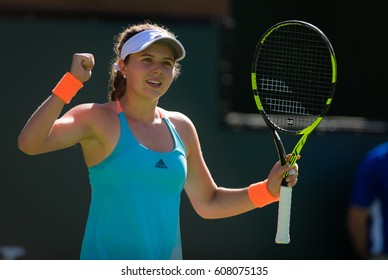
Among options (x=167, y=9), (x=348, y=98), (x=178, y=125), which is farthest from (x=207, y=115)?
(x=178, y=125)

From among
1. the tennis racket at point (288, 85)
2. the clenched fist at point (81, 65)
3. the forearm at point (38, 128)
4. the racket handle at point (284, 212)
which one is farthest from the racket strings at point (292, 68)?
the forearm at point (38, 128)

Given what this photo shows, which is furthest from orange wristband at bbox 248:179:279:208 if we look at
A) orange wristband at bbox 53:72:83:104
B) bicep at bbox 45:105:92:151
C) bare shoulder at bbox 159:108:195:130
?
orange wristband at bbox 53:72:83:104

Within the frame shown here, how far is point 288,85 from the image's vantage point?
18.7ft

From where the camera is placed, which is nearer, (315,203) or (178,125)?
(178,125)

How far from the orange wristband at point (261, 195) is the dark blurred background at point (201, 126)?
7.44 ft

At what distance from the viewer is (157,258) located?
3568 mm

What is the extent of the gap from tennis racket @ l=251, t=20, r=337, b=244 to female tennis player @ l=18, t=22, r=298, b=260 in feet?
0.61

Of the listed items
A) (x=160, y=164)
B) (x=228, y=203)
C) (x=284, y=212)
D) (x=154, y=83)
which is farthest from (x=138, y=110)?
(x=284, y=212)

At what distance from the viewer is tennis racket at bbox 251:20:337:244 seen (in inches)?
148

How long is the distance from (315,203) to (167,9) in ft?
5.15

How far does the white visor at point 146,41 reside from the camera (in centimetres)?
359

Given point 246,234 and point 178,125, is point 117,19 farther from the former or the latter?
point 178,125

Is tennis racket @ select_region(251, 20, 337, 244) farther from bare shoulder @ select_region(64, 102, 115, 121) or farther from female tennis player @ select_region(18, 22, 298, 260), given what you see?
bare shoulder @ select_region(64, 102, 115, 121)

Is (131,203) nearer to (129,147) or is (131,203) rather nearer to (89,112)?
(129,147)
